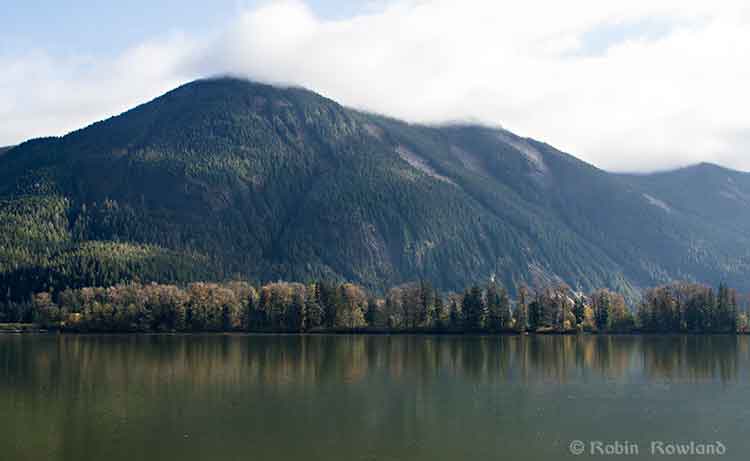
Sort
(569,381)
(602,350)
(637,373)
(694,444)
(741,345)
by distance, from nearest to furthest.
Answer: (694,444) < (569,381) < (637,373) < (602,350) < (741,345)

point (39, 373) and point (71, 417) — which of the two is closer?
point (71, 417)

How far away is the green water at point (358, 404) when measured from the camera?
57406 millimetres

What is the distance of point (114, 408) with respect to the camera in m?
73.1

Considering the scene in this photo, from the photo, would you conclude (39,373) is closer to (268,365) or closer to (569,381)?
(268,365)

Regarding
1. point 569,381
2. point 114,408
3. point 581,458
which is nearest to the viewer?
point 581,458

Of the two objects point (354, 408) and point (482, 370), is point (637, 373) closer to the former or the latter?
point (482, 370)

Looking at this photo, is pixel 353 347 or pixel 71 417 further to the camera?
pixel 353 347

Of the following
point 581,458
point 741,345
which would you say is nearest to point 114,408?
point 581,458

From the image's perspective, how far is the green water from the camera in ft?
188

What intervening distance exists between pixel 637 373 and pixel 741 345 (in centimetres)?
7067

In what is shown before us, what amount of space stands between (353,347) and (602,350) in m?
45.8

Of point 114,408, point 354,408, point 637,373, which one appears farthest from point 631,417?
point 114,408

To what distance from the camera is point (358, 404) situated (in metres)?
76.6

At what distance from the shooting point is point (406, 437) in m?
60.8
